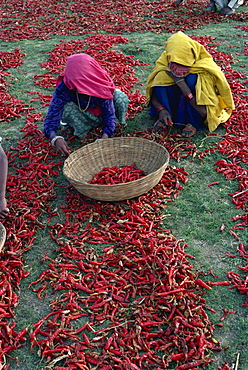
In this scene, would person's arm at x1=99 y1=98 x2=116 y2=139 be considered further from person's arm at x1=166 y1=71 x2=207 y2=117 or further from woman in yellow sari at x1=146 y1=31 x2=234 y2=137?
person's arm at x1=166 y1=71 x2=207 y2=117

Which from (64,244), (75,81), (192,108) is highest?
(75,81)

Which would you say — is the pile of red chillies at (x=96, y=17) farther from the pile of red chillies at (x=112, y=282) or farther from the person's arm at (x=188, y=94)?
the pile of red chillies at (x=112, y=282)

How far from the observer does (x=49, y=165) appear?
189 inches

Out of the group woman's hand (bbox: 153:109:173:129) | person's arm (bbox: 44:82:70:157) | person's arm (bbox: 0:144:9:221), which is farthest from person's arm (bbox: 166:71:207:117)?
person's arm (bbox: 0:144:9:221)

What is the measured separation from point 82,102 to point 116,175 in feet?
4.09

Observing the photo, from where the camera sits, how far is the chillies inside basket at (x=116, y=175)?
4.29 meters

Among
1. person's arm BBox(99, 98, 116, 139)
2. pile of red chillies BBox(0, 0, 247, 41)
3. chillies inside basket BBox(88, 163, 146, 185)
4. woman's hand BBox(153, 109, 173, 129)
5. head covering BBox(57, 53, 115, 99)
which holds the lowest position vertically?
pile of red chillies BBox(0, 0, 247, 41)

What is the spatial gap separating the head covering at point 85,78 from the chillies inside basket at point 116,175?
3.21 feet

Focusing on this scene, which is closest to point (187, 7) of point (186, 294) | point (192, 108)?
point (192, 108)

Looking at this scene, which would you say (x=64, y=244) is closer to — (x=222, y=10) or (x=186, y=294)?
(x=186, y=294)

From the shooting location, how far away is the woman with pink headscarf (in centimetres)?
466

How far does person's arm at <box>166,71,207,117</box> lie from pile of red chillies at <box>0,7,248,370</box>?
2.78 feet

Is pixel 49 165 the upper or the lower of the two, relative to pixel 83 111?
lower

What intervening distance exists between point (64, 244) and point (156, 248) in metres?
0.88
